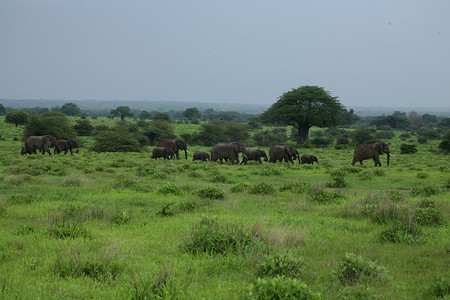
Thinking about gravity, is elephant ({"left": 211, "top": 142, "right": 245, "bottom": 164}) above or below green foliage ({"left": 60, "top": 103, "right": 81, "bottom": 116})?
below

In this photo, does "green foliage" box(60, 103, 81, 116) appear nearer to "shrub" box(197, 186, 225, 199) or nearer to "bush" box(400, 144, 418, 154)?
"bush" box(400, 144, 418, 154)

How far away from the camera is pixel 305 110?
52.1m

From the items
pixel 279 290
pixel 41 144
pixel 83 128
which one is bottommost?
pixel 83 128

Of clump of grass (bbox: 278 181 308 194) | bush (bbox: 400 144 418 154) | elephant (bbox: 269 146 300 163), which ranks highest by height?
clump of grass (bbox: 278 181 308 194)

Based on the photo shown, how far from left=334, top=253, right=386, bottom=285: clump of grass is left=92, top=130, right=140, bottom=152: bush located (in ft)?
120

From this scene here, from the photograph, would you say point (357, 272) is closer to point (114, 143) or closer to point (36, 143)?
point (36, 143)

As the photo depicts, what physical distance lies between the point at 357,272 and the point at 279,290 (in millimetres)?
1327

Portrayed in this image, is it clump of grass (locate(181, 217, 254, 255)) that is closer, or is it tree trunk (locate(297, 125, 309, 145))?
clump of grass (locate(181, 217, 254, 255))

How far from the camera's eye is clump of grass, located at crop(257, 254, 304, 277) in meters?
4.99

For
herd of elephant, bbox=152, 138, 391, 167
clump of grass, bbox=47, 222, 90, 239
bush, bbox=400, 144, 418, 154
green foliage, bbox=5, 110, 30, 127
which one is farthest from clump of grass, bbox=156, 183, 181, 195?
green foliage, bbox=5, 110, 30, 127

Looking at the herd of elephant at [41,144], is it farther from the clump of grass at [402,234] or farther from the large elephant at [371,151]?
the clump of grass at [402,234]

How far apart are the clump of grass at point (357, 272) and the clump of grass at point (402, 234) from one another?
78.9 inches

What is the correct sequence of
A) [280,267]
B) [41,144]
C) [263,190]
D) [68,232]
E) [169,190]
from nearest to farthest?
[280,267], [68,232], [169,190], [263,190], [41,144]

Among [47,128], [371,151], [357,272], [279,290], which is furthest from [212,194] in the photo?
[47,128]
